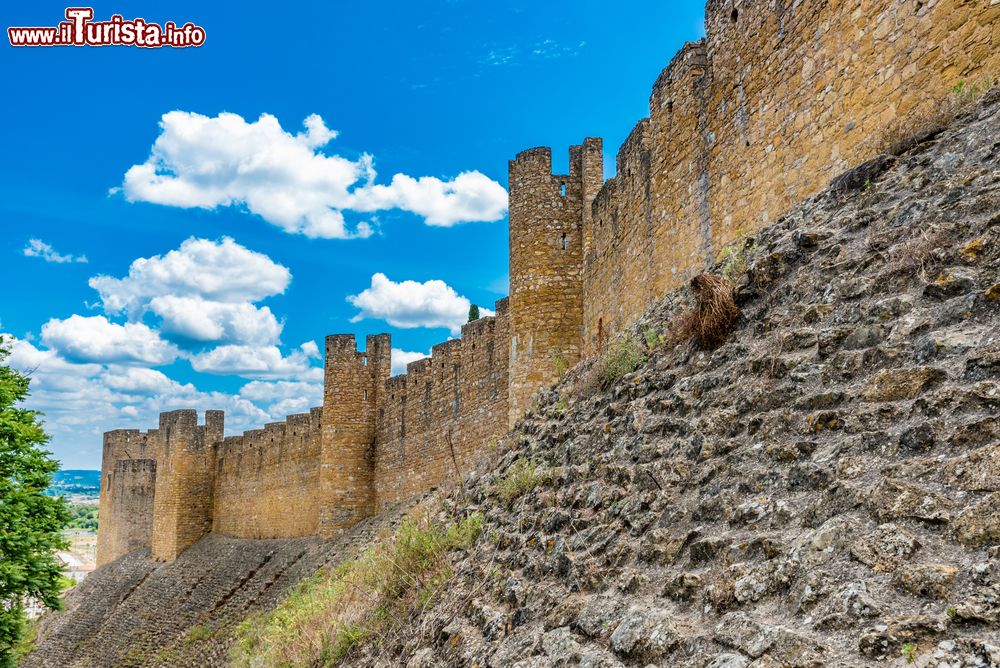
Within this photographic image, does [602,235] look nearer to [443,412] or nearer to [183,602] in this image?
[443,412]

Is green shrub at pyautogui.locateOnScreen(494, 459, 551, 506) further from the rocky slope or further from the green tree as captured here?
the green tree

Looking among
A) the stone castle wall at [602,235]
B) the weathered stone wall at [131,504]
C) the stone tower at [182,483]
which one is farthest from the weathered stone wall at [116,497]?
the stone castle wall at [602,235]

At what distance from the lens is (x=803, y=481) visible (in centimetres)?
359

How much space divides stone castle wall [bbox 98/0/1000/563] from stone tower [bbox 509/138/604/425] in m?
0.03

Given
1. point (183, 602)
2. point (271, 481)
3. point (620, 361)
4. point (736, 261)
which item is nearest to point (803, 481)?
point (736, 261)

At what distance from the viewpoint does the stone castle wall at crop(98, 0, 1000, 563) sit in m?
6.27

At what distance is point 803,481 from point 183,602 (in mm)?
25760

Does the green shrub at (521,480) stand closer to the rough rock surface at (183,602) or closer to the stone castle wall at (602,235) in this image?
the stone castle wall at (602,235)

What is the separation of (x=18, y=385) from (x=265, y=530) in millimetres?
16067

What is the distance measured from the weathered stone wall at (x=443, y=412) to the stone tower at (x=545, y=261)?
2.18 m

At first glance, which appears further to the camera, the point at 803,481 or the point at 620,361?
the point at 620,361

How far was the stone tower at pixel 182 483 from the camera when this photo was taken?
32.0 m

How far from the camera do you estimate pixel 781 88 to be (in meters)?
7.58

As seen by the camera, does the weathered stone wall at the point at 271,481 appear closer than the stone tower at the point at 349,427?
No
